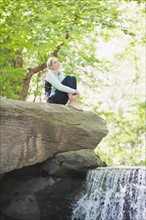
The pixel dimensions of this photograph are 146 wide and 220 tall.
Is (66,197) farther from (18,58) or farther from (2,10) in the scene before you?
(18,58)

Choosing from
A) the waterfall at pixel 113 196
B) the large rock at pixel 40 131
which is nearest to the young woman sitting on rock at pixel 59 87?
the large rock at pixel 40 131

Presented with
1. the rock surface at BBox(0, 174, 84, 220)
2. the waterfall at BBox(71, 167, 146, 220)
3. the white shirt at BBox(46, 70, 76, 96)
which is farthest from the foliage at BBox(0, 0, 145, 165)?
the rock surface at BBox(0, 174, 84, 220)

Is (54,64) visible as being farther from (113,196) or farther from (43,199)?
(113,196)

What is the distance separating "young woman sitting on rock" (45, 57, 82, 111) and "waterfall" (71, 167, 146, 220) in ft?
4.88

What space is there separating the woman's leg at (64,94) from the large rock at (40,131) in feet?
0.78

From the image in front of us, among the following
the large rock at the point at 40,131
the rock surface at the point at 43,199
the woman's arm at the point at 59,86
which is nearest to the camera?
the large rock at the point at 40,131

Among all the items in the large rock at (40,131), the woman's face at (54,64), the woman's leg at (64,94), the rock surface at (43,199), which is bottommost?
the rock surface at (43,199)

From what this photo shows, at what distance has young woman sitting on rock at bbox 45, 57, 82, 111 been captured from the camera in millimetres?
6609

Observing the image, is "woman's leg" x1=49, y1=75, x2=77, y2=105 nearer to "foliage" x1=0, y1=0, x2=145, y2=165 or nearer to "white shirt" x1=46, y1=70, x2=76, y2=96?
"white shirt" x1=46, y1=70, x2=76, y2=96

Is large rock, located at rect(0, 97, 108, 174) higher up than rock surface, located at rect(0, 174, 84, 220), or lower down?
higher up

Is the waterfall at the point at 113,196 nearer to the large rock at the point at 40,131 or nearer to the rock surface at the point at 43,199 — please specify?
the rock surface at the point at 43,199

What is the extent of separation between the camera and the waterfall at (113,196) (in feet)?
19.8

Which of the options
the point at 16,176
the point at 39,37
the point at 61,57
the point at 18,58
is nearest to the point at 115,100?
the point at 61,57

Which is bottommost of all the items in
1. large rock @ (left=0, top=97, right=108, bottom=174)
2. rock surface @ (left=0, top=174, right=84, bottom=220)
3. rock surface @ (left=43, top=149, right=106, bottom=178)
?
rock surface @ (left=0, top=174, right=84, bottom=220)
